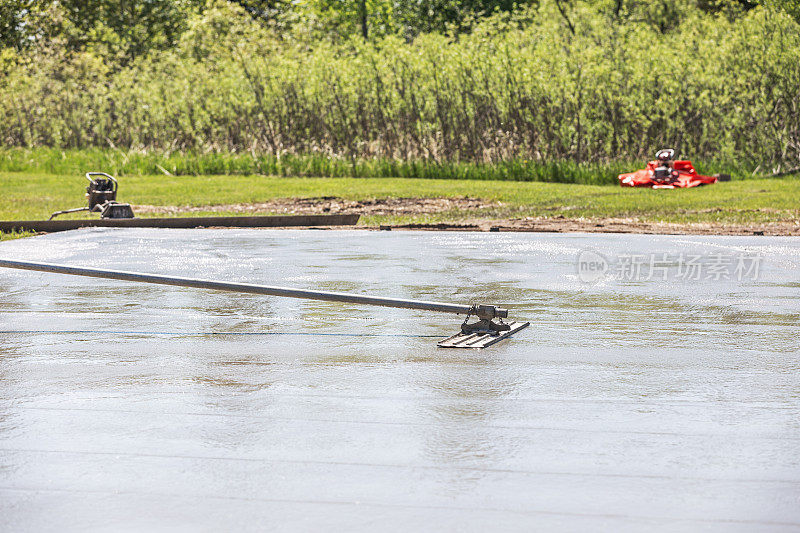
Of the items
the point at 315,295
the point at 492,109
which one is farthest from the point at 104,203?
the point at 492,109

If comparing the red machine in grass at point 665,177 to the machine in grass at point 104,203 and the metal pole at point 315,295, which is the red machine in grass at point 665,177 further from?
the metal pole at point 315,295

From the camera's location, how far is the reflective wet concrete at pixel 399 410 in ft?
10.9

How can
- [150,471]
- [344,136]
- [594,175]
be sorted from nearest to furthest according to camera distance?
[150,471], [594,175], [344,136]

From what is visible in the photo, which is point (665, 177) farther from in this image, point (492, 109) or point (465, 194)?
point (492, 109)

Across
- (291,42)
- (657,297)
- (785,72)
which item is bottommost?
(657,297)

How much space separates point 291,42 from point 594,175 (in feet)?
73.2

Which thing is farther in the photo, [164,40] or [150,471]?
[164,40]

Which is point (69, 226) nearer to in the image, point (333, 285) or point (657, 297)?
point (333, 285)

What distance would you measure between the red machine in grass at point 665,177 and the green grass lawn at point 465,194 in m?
0.30

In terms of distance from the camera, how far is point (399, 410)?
453 cm

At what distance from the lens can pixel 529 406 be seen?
4.60 meters

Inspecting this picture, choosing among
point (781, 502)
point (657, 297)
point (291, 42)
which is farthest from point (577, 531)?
point (291, 42)

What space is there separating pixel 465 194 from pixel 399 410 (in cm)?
1431

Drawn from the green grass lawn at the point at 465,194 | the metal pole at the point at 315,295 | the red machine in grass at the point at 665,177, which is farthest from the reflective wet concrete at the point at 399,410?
the red machine in grass at the point at 665,177
